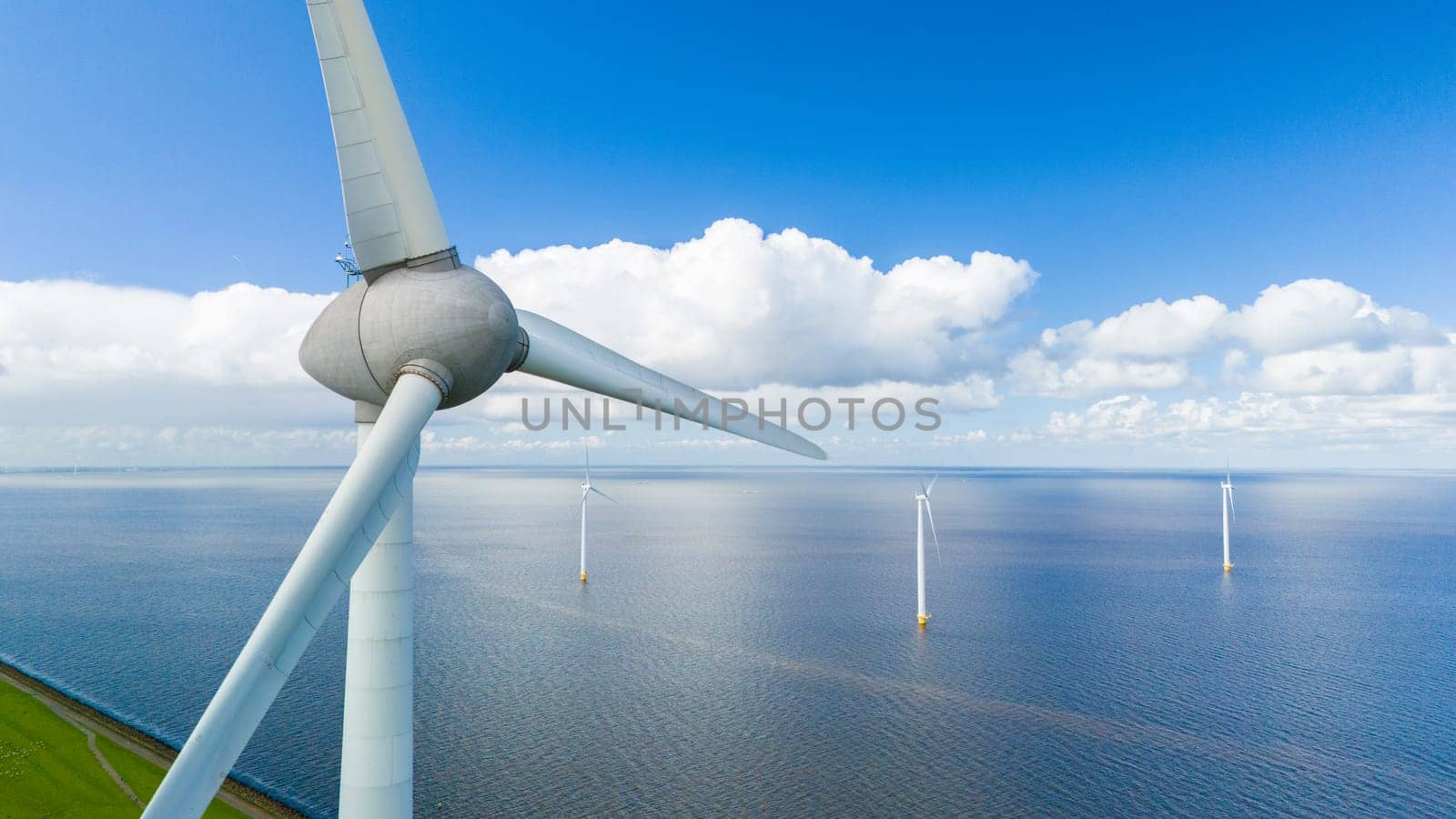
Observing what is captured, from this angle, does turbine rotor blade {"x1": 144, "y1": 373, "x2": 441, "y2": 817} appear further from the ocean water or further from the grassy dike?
the grassy dike

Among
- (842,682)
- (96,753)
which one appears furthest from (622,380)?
(842,682)

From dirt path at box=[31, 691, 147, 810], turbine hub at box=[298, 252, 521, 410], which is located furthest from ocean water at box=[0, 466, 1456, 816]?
turbine hub at box=[298, 252, 521, 410]

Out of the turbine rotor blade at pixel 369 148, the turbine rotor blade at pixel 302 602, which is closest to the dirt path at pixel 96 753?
the turbine rotor blade at pixel 302 602

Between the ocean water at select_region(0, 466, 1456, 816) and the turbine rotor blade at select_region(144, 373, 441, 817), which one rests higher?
the turbine rotor blade at select_region(144, 373, 441, 817)

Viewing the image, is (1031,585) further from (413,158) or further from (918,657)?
(413,158)

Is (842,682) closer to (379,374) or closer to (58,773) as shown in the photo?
(58,773)

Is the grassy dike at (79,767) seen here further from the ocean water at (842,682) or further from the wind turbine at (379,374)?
the wind turbine at (379,374)
